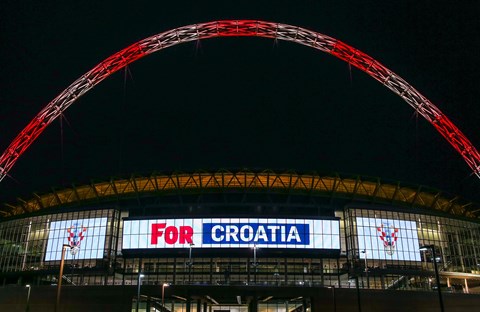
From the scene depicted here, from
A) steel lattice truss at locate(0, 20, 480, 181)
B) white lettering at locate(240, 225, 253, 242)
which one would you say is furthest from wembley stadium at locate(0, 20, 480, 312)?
steel lattice truss at locate(0, 20, 480, 181)

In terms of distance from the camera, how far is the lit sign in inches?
2921

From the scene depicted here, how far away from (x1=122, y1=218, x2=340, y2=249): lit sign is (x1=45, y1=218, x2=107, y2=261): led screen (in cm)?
490

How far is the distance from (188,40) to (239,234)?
1515 inches

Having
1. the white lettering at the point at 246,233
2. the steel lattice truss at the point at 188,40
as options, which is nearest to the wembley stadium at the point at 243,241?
the white lettering at the point at 246,233

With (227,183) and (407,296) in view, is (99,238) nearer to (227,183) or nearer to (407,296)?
(227,183)

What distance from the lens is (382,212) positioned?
78.2 m

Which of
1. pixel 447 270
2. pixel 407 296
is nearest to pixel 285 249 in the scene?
pixel 407 296

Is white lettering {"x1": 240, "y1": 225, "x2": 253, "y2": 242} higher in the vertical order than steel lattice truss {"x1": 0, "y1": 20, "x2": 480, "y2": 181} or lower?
lower

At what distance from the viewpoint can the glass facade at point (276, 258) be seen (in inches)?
2940

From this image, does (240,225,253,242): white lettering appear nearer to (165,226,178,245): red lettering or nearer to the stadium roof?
(165,226,178,245): red lettering

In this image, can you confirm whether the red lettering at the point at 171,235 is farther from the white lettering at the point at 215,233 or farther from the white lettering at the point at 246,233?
the white lettering at the point at 246,233

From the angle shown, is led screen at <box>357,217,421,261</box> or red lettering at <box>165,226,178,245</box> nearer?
led screen at <box>357,217,421,261</box>

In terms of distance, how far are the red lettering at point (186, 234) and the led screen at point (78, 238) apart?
1395 cm

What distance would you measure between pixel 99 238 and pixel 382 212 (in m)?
49.6
